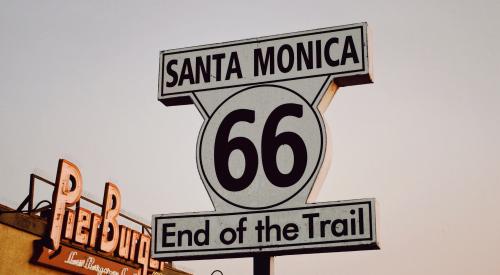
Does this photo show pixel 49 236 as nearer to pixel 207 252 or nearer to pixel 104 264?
pixel 104 264

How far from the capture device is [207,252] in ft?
12.2

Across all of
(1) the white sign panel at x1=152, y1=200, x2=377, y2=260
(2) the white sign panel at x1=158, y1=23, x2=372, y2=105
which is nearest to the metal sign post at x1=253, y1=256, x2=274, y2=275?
(1) the white sign panel at x1=152, y1=200, x2=377, y2=260

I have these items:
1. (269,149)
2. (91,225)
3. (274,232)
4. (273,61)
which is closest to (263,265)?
(274,232)

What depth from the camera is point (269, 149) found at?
12.4ft

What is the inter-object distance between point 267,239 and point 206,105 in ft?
2.90

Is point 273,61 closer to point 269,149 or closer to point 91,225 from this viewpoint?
point 269,149

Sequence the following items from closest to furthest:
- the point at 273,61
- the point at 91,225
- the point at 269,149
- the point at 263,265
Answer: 1. the point at 263,265
2. the point at 269,149
3. the point at 273,61
4. the point at 91,225

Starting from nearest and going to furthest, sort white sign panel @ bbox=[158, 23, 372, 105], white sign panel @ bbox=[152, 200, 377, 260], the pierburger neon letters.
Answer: white sign panel @ bbox=[152, 200, 377, 260], white sign panel @ bbox=[158, 23, 372, 105], the pierburger neon letters

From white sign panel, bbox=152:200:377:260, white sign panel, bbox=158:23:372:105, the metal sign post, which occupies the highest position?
white sign panel, bbox=158:23:372:105

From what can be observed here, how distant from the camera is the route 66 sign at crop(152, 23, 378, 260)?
3590 mm

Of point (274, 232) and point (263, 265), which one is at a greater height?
point (274, 232)

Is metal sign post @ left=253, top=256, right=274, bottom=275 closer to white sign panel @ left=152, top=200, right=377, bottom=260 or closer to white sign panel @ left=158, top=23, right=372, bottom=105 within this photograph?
white sign panel @ left=152, top=200, right=377, bottom=260

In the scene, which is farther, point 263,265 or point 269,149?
point 269,149

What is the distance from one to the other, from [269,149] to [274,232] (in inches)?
17.6
